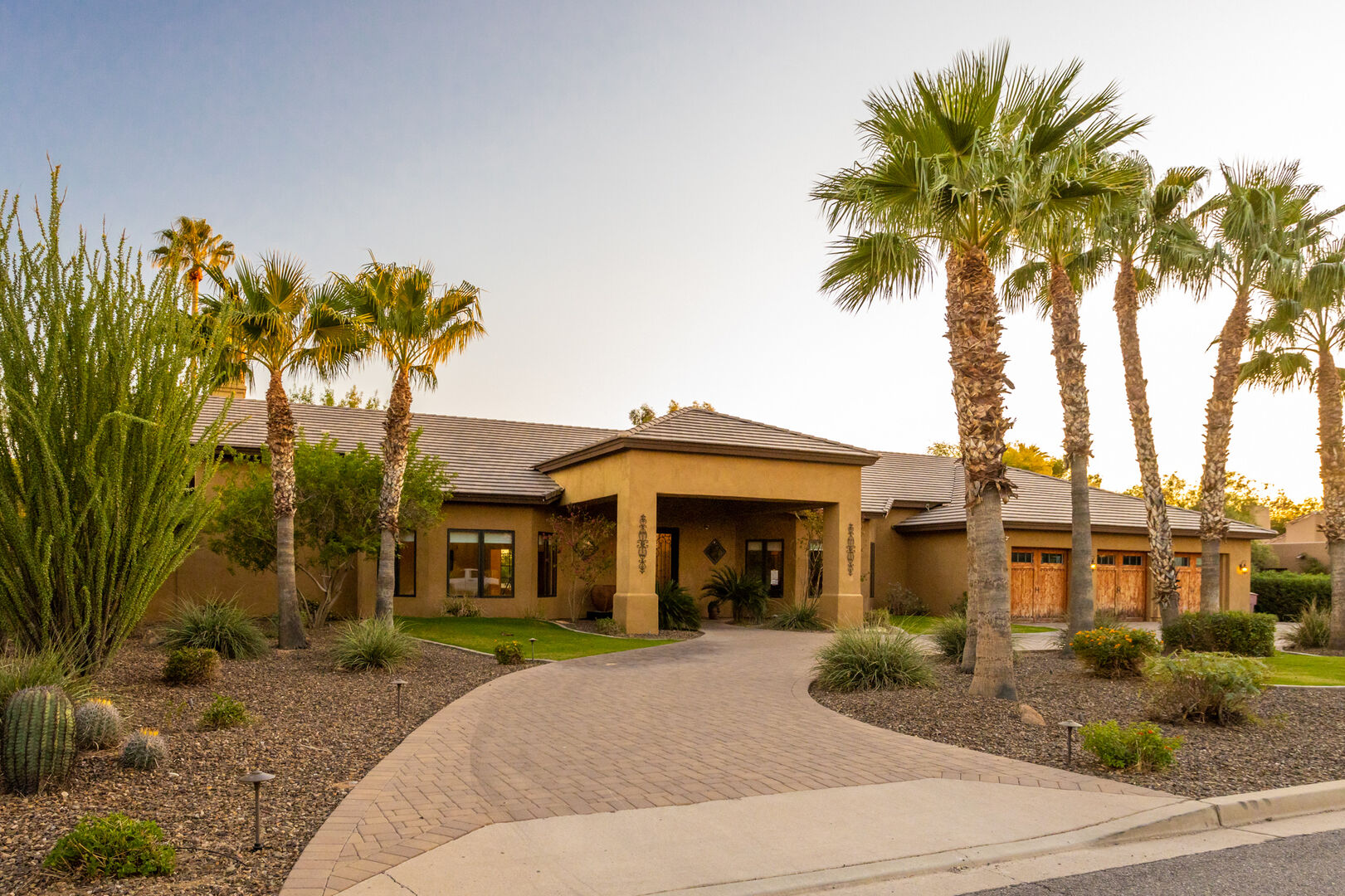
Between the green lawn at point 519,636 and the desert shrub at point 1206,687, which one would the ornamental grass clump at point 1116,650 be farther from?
the green lawn at point 519,636

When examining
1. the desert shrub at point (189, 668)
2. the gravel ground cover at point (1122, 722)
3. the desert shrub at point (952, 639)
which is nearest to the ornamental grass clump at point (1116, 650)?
the gravel ground cover at point (1122, 722)

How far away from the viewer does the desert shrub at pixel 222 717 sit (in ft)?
29.1

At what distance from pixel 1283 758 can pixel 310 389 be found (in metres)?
44.2

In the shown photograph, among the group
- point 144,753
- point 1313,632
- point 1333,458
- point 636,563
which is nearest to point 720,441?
point 636,563

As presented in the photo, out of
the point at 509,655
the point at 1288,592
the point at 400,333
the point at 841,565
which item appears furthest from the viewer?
the point at 1288,592

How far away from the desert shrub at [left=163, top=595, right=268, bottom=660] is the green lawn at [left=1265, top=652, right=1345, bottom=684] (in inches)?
569

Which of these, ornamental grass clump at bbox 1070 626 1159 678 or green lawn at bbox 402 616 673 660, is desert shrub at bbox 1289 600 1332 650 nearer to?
ornamental grass clump at bbox 1070 626 1159 678

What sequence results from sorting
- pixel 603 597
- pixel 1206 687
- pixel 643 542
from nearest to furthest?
1. pixel 1206 687
2. pixel 643 542
3. pixel 603 597

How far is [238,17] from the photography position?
1355 centimetres

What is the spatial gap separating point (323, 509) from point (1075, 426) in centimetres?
1409

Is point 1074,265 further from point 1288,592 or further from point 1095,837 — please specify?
point 1288,592

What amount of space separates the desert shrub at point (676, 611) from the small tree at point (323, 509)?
5.50m

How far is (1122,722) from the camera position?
986cm

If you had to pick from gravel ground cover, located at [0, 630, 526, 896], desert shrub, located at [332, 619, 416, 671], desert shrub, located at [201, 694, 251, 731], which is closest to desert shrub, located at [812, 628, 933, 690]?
gravel ground cover, located at [0, 630, 526, 896]
